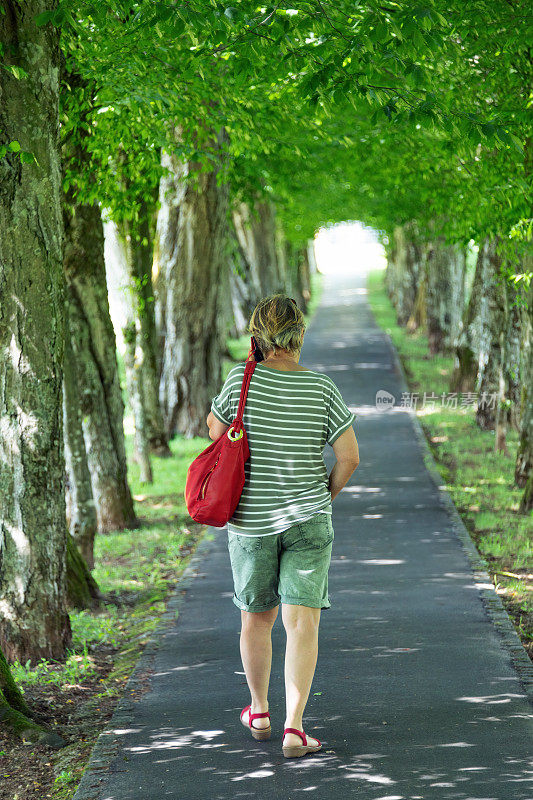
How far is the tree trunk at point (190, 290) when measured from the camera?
16.2 meters

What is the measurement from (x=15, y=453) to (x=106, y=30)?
10.8 feet

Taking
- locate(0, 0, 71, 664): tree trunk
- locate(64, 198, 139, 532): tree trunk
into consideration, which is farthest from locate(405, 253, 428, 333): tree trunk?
locate(0, 0, 71, 664): tree trunk

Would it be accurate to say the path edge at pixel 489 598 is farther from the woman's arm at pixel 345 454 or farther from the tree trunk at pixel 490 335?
the tree trunk at pixel 490 335

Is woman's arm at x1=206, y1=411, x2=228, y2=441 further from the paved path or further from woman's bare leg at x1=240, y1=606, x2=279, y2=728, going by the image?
the paved path

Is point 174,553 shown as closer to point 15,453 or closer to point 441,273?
point 15,453

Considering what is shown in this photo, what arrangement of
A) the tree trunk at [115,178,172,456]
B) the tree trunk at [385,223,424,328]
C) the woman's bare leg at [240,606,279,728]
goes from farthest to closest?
1. the tree trunk at [385,223,424,328]
2. the tree trunk at [115,178,172,456]
3. the woman's bare leg at [240,606,279,728]

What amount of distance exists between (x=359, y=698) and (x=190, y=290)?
12384 mm

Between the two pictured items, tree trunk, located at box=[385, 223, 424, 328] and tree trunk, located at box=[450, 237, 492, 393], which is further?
tree trunk, located at box=[385, 223, 424, 328]

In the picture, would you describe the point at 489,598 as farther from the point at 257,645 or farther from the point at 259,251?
the point at 259,251

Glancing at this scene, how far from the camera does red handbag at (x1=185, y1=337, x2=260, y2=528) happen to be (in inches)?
166

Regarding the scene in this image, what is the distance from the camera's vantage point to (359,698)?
17.2ft

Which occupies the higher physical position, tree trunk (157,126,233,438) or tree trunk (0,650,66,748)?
tree trunk (157,126,233,438)

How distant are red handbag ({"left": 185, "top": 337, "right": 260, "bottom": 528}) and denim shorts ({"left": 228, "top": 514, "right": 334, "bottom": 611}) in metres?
0.20

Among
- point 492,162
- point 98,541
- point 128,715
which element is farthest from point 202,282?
point 128,715
